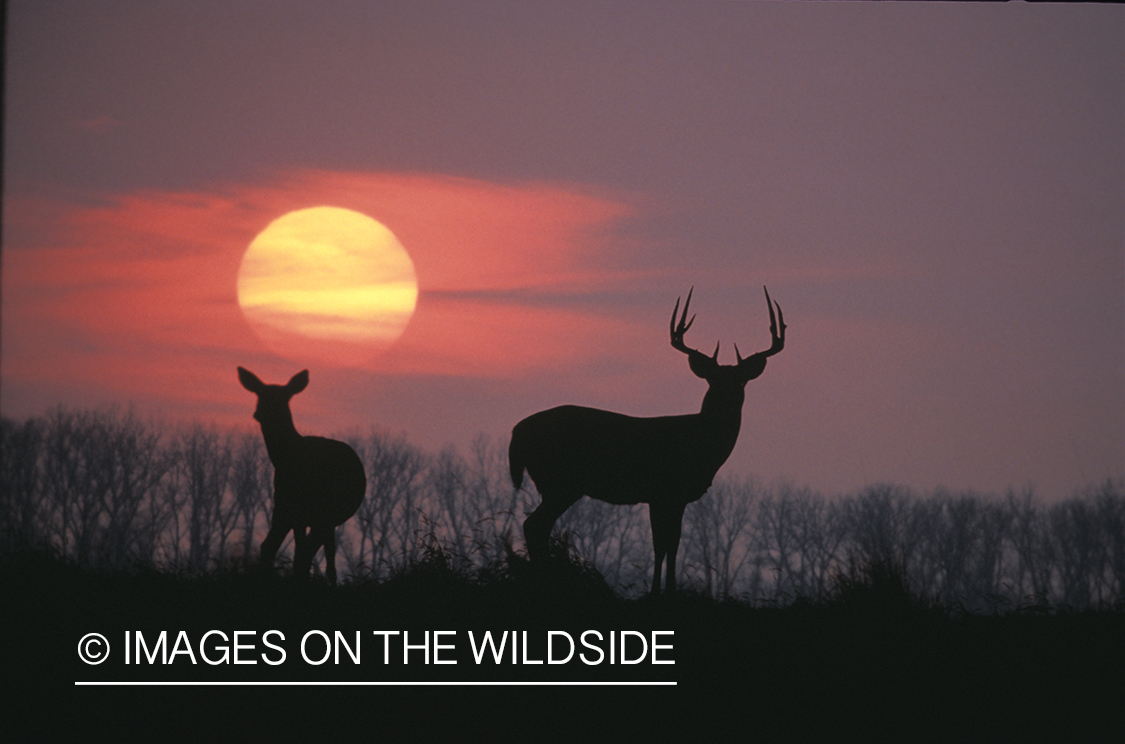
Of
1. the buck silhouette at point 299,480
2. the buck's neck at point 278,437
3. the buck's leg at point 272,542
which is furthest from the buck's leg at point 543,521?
the buck's neck at point 278,437

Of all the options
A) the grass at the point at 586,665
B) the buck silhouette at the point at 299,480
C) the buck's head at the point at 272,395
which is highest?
the buck's head at the point at 272,395

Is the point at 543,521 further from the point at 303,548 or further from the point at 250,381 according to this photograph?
the point at 250,381

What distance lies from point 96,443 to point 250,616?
28.5 m

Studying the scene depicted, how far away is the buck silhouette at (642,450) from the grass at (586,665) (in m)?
1.23

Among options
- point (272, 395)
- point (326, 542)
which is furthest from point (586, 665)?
point (272, 395)

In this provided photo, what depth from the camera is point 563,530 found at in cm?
841

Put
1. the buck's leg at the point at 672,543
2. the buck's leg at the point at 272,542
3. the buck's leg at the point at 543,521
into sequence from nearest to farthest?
the buck's leg at the point at 272,542 < the buck's leg at the point at 672,543 < the buck's leg at the point at 543,521

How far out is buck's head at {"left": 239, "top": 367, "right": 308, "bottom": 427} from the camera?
8.73 m

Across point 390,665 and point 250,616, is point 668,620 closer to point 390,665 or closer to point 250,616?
point 390,665

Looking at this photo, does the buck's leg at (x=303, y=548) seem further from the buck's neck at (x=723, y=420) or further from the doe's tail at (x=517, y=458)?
the buck's neck at (x=723, y=420)

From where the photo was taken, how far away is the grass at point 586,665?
5520 millimetres

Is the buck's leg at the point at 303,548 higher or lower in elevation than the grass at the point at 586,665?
higher

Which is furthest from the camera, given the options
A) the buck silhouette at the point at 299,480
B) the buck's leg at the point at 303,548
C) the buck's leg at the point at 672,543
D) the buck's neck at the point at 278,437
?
the buck's neck at the point at 278,437

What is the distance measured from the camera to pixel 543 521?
28.4ft
